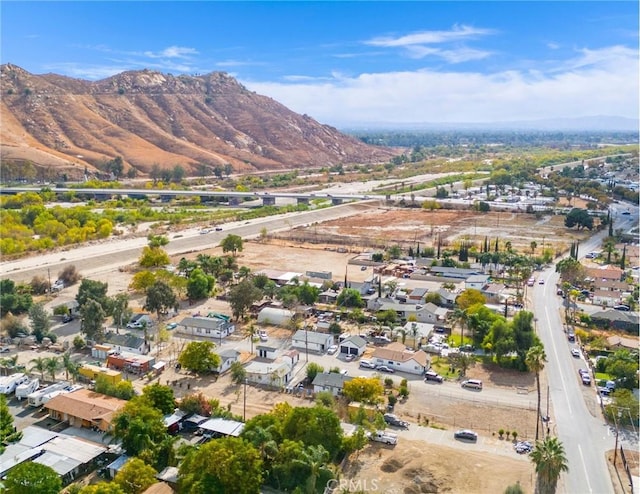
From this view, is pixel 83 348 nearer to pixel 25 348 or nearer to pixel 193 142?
pixel 25 348

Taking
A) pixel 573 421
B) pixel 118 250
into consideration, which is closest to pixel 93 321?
pixel 573 421

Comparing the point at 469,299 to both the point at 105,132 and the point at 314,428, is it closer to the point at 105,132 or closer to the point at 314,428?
the point at 314,428

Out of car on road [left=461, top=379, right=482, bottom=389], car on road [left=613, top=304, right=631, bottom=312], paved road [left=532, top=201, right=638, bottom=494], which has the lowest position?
paved road [left=532, top=201, right=638, bottom=494]

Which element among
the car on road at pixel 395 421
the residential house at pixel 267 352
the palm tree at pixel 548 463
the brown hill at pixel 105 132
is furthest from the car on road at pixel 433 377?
the brown hill at pixel 105 132

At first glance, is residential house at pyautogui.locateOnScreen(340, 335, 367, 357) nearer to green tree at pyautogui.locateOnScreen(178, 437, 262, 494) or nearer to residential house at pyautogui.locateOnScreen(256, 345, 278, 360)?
residential house at pyautogui.locateOnScreen(256, 345, 278, 360)

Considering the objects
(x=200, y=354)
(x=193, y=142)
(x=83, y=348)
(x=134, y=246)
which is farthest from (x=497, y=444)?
(x=193, y=142)

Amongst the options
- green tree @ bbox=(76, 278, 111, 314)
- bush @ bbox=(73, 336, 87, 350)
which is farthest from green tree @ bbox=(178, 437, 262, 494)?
green tree @ bbox=(76, 278, 111, 314)

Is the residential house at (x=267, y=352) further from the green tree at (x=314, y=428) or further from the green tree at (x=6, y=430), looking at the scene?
the green tree at (x=6, y=430)
